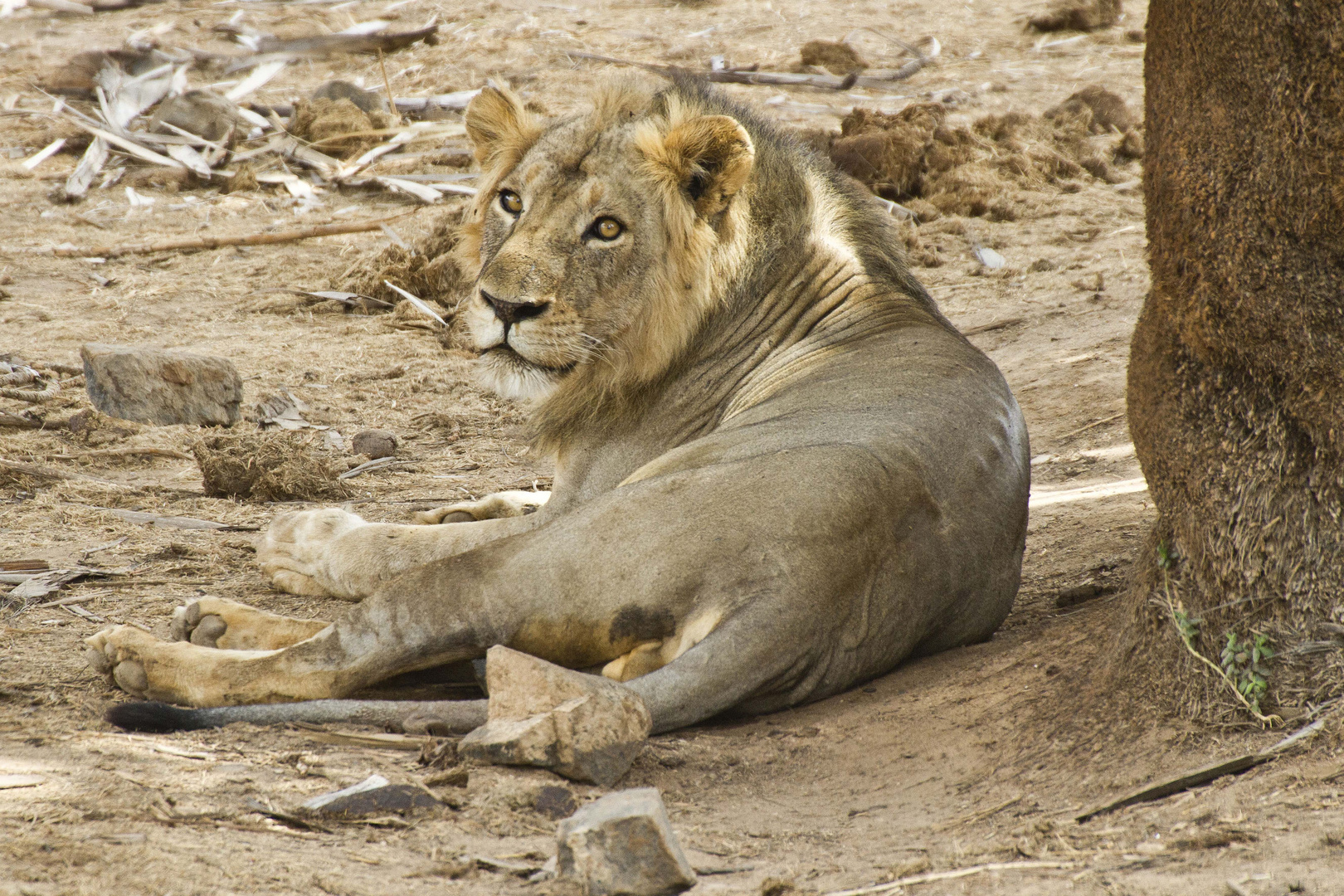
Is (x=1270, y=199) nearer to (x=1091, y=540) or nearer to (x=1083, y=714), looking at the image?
(x=1083, y=714)

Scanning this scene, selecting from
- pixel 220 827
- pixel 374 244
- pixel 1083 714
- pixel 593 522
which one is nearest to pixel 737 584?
pixel 593 522

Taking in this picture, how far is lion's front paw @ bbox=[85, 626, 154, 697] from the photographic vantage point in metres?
3.46

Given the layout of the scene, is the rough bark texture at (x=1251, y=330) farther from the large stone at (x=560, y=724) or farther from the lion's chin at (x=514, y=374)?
the lion's chin at (x=514, y=374)

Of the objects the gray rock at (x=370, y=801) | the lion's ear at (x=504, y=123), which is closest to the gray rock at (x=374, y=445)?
the lion's ear at (x=504, y=123)

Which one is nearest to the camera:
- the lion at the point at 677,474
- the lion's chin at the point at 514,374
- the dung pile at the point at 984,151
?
the lion at the point at 677,474

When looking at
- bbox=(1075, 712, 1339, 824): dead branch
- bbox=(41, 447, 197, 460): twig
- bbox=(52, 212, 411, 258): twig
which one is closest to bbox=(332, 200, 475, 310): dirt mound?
bbox=(52, 212, 411, 258): twig

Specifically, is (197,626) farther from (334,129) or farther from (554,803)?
(334,129)

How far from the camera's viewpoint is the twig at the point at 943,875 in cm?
224

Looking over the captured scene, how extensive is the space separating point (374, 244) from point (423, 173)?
155 centimetres

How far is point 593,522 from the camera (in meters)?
3.52

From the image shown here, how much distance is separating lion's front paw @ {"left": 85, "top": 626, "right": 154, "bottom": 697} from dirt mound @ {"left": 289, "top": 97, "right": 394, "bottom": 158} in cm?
830

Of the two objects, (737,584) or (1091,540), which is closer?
(737,584)

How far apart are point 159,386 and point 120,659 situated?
3.13 metres

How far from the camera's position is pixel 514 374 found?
14.5ft
